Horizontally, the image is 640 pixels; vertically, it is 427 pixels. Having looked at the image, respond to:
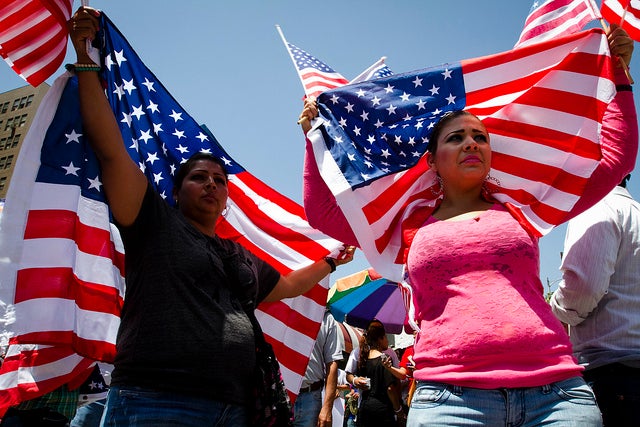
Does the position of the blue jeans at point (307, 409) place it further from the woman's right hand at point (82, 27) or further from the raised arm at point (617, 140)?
the woman's right hand at point (82, 27)

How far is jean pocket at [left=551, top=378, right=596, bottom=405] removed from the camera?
1963 millimetres

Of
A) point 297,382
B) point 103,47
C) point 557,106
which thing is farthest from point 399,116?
point 297,382

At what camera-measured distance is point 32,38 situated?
298 cm

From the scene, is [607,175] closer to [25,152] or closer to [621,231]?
[621,231]

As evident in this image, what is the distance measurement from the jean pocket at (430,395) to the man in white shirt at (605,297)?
1.07 meters

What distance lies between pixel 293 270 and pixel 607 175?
85.3 inches

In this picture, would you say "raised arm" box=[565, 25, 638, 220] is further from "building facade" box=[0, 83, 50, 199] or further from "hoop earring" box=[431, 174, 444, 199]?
"building facade" box=[0, 83, 50, 199]

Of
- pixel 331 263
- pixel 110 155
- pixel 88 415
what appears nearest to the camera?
pixel 110 155

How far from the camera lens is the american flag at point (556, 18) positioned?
10.8 feet

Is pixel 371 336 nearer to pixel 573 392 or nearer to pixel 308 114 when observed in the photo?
pixel 308 114

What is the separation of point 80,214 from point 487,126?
2.48 meters

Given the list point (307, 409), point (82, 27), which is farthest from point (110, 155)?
point (307, 409)

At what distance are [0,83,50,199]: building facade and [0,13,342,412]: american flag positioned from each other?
69215 mm

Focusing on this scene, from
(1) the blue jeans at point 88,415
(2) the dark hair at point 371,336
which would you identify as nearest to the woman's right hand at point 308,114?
(1) the blue jeans at point 88,415
